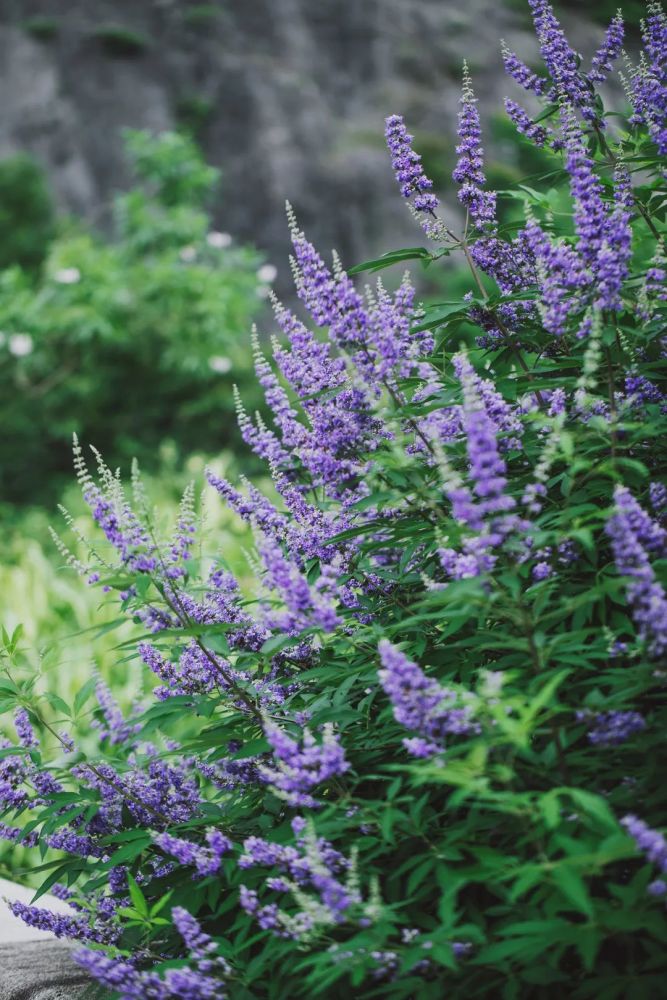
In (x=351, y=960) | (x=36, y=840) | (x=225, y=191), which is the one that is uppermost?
(x=225, y=191)

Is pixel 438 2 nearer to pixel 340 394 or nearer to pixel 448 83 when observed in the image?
pixel 448 83

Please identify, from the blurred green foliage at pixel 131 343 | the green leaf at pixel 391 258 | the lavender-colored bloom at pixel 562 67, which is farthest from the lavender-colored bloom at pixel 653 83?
the blurred green foliage at pixel 131 343

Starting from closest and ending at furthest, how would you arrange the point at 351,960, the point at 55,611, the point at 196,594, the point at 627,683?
1. the point at 351,960
2. the point at 627,683
3. the point at 196,594
4. the point at 55,611

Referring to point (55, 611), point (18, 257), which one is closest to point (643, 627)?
point (55, 611)

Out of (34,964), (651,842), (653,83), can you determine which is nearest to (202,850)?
(651,842)

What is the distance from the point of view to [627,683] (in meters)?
2.01

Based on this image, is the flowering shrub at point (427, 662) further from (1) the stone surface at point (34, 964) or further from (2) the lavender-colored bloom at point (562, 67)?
(1) the stone surface at point (34, 964)

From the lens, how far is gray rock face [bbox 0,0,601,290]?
22.5 meters

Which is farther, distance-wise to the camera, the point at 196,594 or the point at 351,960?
the point at 196,594

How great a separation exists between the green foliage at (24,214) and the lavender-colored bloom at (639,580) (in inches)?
716

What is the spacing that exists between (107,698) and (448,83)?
989 inches

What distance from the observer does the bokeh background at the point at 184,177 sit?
1449cm

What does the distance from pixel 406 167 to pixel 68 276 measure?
483 inches

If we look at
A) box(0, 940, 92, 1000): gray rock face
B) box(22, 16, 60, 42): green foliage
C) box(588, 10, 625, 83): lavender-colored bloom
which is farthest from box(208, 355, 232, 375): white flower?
box(22, 16, 60, 42): green foliage
